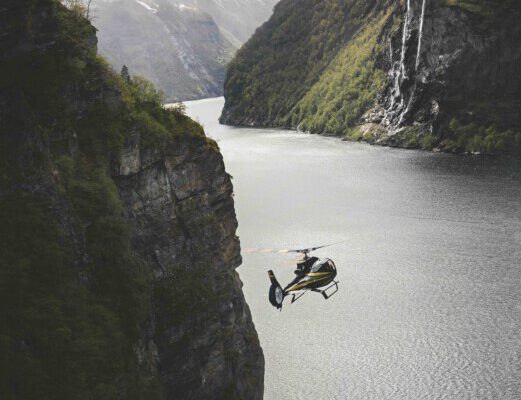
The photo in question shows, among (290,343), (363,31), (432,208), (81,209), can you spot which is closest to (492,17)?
(432,208)

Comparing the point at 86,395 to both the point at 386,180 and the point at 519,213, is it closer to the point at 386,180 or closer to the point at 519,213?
the point at 519,213

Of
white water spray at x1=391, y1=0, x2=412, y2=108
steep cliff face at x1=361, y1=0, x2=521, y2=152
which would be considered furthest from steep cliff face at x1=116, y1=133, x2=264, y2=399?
white water spray at x1=391, y1=0, x2=412, y2=108

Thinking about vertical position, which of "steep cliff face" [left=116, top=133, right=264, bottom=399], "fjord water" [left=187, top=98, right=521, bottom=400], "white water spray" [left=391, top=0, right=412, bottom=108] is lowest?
"fjord water" [left=187, top=98, right=521, bottom=400]

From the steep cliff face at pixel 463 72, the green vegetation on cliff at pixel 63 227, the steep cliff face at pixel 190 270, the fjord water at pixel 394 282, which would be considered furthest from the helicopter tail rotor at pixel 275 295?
the steep cliff face at pixel 463 72

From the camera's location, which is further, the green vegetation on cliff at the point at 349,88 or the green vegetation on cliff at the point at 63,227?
the green vegetation on cliff at the point at 349,88

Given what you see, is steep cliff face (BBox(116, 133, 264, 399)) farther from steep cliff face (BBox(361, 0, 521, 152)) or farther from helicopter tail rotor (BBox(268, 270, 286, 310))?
steep cliff face (BBox(361, 0, 521, 152))

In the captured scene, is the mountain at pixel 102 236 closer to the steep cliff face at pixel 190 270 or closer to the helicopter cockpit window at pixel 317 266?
the steep cliff face at pixel 190 270
